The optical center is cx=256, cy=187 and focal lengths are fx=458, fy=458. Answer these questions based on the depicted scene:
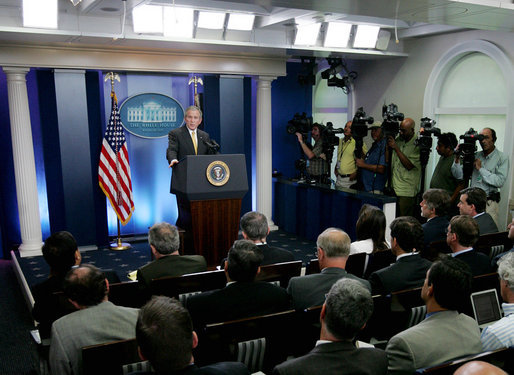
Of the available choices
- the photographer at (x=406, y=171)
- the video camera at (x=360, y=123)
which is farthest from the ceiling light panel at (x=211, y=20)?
the photographer at (x=406, y=171)

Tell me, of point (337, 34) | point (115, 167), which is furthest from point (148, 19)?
point (337, 34)

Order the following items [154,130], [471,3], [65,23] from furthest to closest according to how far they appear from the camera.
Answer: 1. [154,130]
2. [65,23]
3. [471,3]

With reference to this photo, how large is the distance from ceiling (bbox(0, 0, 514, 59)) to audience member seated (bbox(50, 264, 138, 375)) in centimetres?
221

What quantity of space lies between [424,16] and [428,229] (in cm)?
179

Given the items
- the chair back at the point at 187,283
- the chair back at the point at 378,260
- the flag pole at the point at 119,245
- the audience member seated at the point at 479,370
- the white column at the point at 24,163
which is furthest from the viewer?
the flag pole at the point at 119,245

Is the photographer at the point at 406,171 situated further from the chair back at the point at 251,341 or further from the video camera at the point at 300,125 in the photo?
the chair back at the point at 251,341

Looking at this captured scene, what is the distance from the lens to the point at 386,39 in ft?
21.1

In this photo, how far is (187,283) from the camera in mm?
2689

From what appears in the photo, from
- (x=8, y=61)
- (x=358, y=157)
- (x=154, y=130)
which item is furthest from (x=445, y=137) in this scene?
(x=8, y=61)

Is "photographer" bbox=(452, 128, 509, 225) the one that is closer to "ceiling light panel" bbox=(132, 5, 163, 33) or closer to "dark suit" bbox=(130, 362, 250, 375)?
"ceiling light panel" bbox=(132, 5, 163, 33)

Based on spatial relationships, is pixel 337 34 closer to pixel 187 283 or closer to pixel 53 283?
pixel 187 283

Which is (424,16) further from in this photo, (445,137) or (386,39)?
(386,39)

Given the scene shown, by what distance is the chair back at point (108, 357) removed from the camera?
5.63ft

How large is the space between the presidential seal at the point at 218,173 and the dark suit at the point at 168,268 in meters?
1.43
